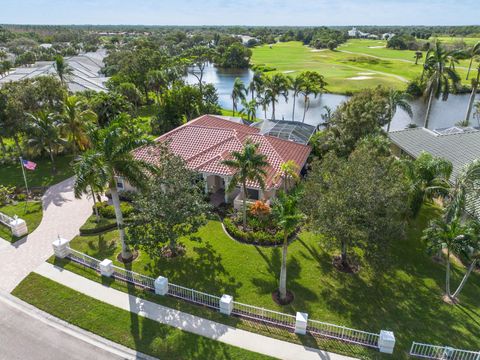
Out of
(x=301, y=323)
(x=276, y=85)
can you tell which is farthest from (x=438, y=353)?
(x=276, y=85)

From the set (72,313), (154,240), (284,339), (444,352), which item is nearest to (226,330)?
(284,339)

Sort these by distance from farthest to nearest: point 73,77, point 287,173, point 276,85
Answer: point 73,77
point 276,85
point 287,173

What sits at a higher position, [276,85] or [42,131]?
[276,85]

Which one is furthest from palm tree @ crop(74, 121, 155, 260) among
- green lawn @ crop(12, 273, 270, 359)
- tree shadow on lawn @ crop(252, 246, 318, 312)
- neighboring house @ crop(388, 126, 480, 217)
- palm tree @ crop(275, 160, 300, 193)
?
neighboring house @ crop(388, 126, 480, 217)

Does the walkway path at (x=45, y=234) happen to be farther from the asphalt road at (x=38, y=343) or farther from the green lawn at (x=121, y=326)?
the asphalt road at (x=38, y=343)

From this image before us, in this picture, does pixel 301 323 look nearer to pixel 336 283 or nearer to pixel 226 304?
pixel 226 304

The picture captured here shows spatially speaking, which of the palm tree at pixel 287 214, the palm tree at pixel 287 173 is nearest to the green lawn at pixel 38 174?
the palm tree at pixel 287 173

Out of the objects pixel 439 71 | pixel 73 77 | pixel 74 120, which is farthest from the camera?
pixel 73 77

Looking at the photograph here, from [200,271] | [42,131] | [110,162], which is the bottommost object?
[200,271]
